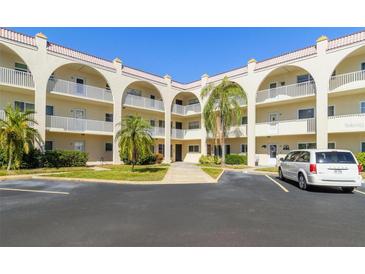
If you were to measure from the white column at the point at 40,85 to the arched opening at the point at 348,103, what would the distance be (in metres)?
24.2

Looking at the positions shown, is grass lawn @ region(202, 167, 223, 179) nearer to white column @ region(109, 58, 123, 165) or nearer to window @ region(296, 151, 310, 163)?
window @ region(296, 151, 310, 163)

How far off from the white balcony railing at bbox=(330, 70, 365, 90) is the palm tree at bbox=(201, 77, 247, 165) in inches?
304

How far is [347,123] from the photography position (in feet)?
57.4

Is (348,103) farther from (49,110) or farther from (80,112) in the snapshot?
(49,110)

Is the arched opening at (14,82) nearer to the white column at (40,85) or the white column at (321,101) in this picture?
the white column at (40,85)

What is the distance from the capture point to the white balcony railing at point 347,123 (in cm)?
1691

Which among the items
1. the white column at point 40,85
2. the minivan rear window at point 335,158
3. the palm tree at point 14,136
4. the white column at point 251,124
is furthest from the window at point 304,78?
the palm tree at point 14,136

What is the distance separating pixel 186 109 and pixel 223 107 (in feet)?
28.8

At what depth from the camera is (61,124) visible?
19.3m

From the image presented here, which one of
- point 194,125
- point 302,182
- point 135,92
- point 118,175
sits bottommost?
point 118,175

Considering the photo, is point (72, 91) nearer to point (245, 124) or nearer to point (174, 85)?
point (174, 85)

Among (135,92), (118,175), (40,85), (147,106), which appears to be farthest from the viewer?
(135,92)

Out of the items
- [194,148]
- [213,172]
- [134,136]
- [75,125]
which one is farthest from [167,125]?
[134,136]

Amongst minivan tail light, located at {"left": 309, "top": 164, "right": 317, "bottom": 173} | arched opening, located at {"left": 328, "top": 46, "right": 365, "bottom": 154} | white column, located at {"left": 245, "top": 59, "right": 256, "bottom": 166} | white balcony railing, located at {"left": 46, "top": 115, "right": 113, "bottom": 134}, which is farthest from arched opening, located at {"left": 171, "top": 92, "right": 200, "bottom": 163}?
minivan tail light, located at {"left": 309, "top": 164, "right": 317, "bottom": 173}
